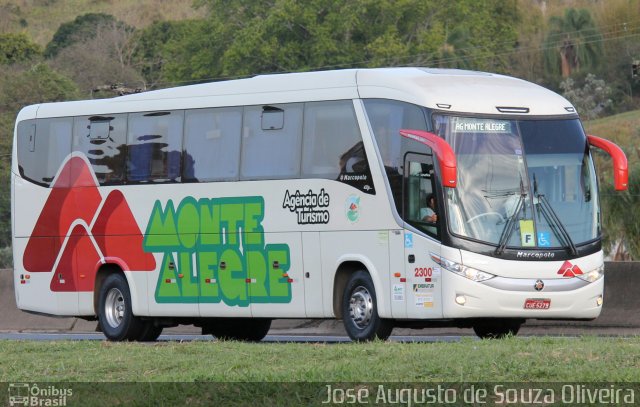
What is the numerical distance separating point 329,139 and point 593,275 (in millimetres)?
3758

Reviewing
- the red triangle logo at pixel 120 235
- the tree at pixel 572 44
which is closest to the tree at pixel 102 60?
the tree at pixel 572 44

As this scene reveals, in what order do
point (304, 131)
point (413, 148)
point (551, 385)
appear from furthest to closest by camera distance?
point (304, 131) → point (413, 148) → point (551, 385)

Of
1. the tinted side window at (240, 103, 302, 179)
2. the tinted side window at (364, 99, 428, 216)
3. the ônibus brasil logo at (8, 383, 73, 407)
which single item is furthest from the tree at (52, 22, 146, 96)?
the ônibus brasil logo at (8, 383, 73, 407)

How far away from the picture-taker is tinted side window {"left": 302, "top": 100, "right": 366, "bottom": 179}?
18391mm

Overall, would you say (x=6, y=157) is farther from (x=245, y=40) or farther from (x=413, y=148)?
(x=413, y=148)

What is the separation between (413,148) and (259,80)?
3.29m

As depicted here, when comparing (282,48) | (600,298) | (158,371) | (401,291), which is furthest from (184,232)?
(282,48)

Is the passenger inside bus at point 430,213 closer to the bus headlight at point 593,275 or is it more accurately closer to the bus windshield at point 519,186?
the bus windshield at point 519,186

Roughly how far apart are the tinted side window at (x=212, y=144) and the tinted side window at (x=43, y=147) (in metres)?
2.71

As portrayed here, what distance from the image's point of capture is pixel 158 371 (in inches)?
515

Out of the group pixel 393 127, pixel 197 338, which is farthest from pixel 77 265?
pixel 393 127

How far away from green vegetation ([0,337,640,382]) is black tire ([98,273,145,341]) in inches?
208

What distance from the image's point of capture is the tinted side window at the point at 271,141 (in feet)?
62.9

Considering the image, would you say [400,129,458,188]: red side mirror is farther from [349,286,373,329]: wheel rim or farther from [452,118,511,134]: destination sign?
[349,286,373,329]: wheel rim
